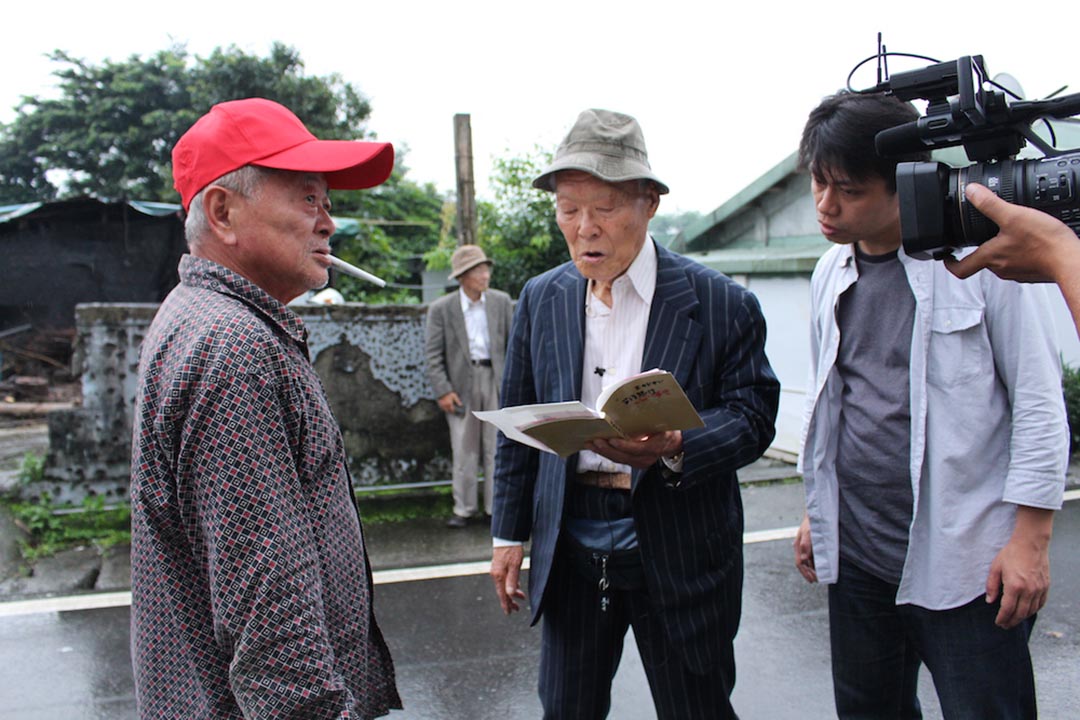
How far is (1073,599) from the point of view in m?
4.07

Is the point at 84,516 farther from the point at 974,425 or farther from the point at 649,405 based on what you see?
the point at 974,425

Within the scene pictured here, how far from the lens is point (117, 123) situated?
2875 centimetres

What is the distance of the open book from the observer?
5.49 ft

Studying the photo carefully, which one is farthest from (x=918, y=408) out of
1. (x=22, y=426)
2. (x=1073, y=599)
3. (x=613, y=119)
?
(x=22, y=426)

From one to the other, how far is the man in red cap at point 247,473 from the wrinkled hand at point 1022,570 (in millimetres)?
1351

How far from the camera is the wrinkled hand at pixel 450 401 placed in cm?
588

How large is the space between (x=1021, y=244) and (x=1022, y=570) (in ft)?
2.85

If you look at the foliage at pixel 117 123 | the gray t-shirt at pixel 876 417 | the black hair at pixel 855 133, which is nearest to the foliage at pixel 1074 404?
the gray t-shirt at pixel 876 417

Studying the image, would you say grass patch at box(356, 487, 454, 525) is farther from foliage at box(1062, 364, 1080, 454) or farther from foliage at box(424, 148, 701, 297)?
foliage at box(1062, 364, 1080, 454)

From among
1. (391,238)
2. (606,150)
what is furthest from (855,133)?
(391,238)

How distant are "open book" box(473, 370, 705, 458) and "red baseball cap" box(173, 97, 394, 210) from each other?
60cm

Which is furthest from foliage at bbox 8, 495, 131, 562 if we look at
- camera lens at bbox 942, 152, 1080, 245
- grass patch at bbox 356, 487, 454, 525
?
camera lens at bbox 942, 152, 1080, 245

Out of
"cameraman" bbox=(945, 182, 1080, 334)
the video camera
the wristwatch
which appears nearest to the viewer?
"cameraman" bbox=(945, 182, 1080, 334)

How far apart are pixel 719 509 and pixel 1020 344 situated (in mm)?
801
